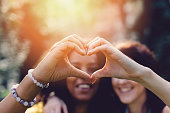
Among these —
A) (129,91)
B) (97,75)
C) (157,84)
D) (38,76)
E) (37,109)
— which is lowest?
(129,91)

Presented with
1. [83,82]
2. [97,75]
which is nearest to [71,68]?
[97,75]

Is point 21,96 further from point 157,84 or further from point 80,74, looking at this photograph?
point 157,84

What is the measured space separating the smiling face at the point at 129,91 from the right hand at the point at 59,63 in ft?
3.44

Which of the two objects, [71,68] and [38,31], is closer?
[71,68]

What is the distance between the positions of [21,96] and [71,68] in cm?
40

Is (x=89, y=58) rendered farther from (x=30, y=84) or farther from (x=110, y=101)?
(x=30, y=84)

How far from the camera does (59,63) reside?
175 centimetres

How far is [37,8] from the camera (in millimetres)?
5359

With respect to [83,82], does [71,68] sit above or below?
above

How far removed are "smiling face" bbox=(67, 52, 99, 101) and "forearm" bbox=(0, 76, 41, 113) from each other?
965mm

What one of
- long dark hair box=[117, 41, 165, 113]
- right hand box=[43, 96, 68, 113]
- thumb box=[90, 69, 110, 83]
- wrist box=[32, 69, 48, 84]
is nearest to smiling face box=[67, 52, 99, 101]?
right hand box=[43, 96, 68, 113]

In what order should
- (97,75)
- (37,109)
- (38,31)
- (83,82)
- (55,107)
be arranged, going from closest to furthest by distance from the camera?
(97,75)
(55,107)
(37,109)
(83,82)
(38,31)

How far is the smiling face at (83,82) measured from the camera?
261cm

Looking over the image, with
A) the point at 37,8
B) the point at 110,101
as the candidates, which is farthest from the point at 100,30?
the point at 110,101
